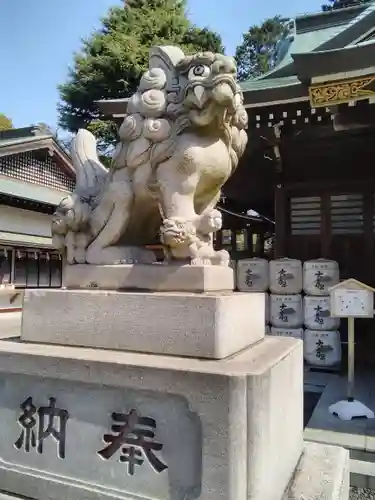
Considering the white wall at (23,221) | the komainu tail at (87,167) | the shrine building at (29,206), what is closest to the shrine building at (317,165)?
the komainu tail at (87,167)

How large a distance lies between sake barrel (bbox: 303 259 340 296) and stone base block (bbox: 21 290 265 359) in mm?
3748

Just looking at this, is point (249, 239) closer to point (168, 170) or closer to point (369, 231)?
point (369, 231)

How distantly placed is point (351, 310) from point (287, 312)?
179 cm

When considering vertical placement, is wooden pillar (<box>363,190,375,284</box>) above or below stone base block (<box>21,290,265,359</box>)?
above

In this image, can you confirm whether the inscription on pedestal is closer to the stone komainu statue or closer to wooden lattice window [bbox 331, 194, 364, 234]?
the stone komainu statue

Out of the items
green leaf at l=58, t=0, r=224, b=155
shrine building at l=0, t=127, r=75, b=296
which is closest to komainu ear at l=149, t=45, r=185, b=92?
shrine building at l=0, t=127, r=75, b=296

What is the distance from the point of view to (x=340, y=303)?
4223 millimetres

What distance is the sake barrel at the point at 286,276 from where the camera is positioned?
5852 mm

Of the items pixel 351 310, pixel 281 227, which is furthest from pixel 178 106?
pixel 281 227

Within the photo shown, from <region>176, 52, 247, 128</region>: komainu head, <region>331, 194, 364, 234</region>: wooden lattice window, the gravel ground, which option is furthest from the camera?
<region>331, 194, 364, 234</region>: wooden lattice window

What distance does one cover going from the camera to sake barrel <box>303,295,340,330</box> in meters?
5.60

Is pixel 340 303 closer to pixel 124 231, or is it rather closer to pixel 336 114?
pixel 336 114

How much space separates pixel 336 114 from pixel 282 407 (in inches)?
153

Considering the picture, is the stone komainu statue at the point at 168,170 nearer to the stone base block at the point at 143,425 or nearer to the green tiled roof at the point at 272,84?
the stone base block at the point at 143,425
